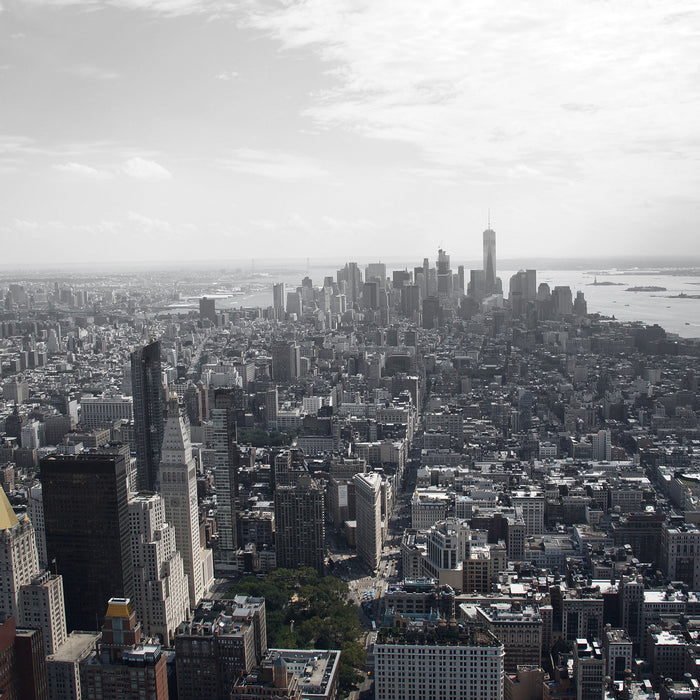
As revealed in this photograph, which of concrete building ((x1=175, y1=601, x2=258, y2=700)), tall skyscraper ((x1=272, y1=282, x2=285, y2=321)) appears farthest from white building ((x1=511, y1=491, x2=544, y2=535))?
tall skyscraper ((x1=272, y1=282, x2=285, y2=321))

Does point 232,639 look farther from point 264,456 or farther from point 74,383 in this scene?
point 74,383

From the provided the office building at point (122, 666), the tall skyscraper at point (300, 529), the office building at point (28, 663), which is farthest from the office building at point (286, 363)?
the office building at point (28, 663)

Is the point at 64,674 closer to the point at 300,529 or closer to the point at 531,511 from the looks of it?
the point at 300,529

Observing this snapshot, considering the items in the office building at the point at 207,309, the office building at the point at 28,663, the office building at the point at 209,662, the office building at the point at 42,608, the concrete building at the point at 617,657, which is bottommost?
the concrete building at the point at 617,657

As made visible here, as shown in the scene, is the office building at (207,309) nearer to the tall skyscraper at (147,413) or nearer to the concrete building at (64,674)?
the tall skyscraper at (147,413)

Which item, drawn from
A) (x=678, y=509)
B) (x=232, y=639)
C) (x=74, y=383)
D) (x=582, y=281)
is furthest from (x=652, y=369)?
(x=232, y=639)

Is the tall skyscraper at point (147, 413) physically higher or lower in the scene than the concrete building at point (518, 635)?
higher
